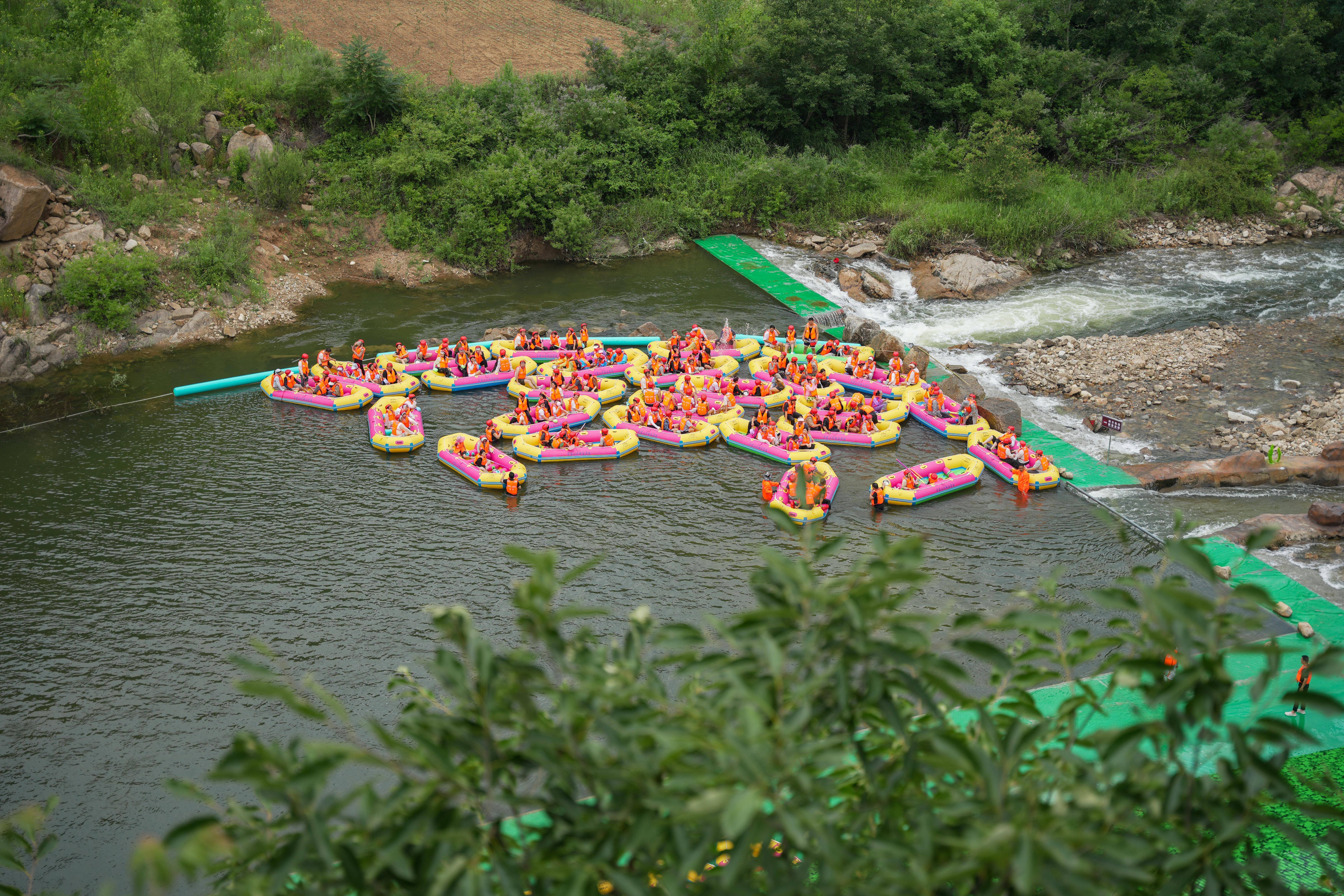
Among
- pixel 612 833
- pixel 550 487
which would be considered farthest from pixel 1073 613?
pixel 612 833

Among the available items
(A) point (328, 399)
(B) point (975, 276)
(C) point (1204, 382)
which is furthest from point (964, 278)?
(A) point (328, 399)

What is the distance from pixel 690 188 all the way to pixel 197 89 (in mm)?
14941

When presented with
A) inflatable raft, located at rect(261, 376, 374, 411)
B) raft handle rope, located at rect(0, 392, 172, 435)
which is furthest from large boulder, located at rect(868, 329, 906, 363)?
raft handle rope, located at rect(0, 392, 172, 435)

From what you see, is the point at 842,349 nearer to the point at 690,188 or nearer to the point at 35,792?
the point at 690,188

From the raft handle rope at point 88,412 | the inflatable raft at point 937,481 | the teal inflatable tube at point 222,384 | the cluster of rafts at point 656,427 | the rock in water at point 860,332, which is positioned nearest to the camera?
the inflatable raft at point 937,481

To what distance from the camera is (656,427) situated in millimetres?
18438

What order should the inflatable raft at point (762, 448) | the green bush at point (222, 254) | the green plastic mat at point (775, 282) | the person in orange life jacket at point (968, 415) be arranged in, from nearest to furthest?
the inflatable raft at point (762, 448), the person in orange life jacket at point (968, 415), the green bush at point (222, 254), the green plastic mat at point (775, 282)

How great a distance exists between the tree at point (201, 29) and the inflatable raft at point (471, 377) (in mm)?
15732

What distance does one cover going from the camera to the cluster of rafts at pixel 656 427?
16.6 m

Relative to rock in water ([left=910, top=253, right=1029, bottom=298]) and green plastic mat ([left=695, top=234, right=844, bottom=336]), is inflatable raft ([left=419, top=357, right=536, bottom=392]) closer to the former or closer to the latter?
green plastic mat ([left=695, top=234, right=844, bottom=336])

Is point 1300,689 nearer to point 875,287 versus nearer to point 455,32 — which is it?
point 875,287

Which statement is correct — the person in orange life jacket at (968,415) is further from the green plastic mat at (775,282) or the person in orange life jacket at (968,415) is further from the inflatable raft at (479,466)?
the inflatable raft at (479,466)

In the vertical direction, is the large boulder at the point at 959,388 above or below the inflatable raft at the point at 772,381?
above

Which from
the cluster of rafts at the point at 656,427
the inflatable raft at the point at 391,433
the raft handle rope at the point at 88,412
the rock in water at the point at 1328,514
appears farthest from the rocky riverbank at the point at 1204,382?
the raft handle rope at the point at 88,412
